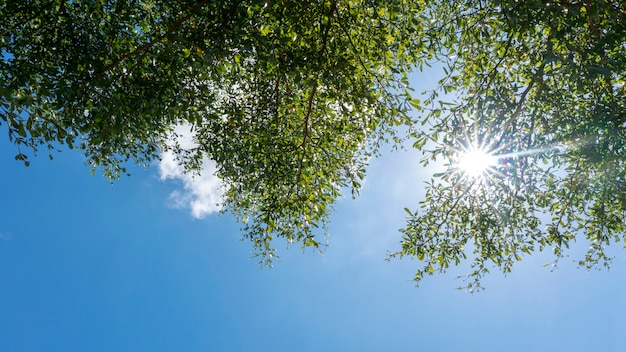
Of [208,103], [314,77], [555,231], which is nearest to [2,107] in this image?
[208,103]

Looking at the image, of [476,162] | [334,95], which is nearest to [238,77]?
[334,95]

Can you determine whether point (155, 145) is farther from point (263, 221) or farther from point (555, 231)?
point (555, 231)

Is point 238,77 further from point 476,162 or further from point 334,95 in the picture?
point 476,162

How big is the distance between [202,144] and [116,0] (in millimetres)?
4393

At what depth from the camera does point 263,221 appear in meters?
9.92

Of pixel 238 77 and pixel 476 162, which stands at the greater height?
pixel 238 77

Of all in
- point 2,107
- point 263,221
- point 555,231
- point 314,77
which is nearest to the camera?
point 2,107

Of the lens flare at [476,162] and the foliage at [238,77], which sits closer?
the foliage at [238,77]

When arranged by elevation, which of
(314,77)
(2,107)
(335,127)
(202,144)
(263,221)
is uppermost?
(202,144)

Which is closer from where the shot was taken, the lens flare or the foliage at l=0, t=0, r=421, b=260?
the foliage at l=0, t=0, r=421, b=260

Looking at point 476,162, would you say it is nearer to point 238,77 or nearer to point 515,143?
point 515,143

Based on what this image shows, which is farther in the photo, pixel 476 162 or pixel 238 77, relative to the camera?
pixel 238 77

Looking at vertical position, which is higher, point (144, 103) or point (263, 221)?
point (144, 103)

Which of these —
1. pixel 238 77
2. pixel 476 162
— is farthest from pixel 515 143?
pixel 238 77
